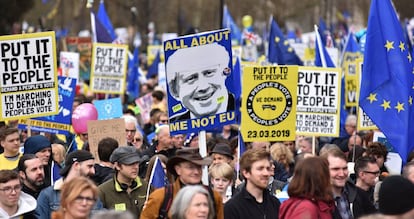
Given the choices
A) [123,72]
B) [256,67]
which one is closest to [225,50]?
[256,67]

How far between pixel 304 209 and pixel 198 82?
116 inches

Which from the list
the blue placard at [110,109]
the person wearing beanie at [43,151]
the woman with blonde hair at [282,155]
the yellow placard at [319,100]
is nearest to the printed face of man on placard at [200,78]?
the person wearing beanie at [43,151]

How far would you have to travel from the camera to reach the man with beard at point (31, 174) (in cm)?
1194

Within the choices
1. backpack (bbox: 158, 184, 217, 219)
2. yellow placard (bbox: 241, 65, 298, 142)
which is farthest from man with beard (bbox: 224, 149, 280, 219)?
yellow placard (bbox: 241, 65, 298, 142)

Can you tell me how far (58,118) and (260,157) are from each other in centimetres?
705

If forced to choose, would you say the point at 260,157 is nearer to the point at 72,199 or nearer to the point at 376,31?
the point at 72,199

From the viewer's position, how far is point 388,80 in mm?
13898

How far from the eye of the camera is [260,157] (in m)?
10.4

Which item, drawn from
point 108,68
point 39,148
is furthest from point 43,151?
point 108,68

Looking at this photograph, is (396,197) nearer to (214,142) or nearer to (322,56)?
(214,142)

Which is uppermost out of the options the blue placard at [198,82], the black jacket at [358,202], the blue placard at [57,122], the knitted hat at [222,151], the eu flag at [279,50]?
the eu flag at [279,50]

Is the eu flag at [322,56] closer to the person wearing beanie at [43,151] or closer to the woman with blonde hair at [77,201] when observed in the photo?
the person wearing beanie at [43,151]

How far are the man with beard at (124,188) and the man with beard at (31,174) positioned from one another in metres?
0.60

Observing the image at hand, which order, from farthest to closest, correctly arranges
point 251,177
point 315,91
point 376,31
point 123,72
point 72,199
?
1. point 123,72
2. point 315,91
3. point 376,31
4. point 251,177
5. point 72,199
